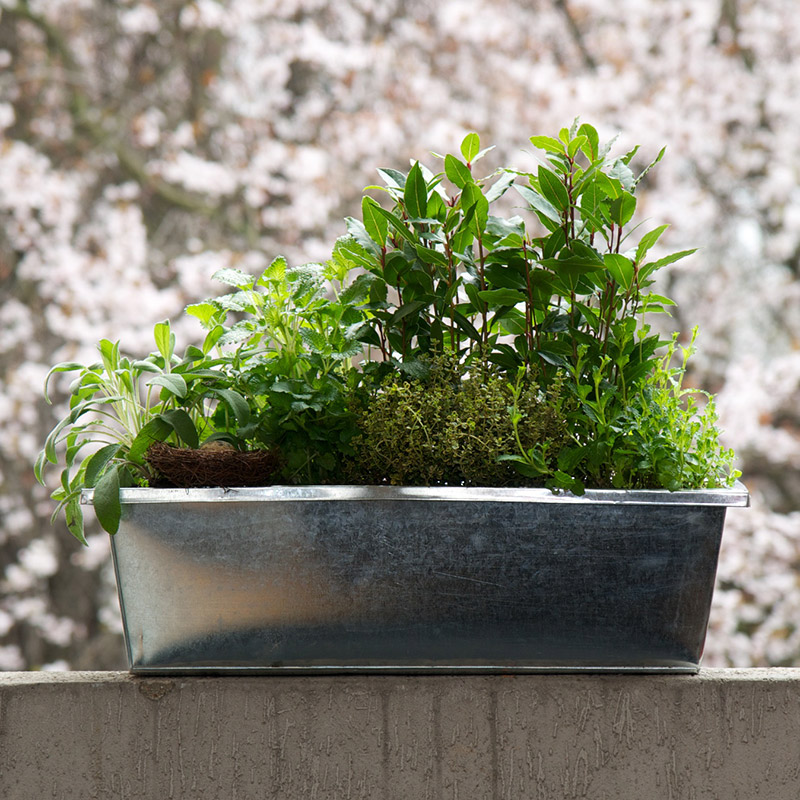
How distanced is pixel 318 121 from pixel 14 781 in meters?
3.33

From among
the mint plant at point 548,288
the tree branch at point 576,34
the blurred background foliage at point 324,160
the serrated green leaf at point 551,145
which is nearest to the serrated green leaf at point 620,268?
the mint plant at point 548,288

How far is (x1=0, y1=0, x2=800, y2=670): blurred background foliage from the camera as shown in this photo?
11.7 ft

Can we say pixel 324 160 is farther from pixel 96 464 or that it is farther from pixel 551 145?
pixel 96 464

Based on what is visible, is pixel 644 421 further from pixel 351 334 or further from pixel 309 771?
pixel 309 771

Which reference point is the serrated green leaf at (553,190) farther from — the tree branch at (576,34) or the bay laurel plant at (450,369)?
the tree branch at (576,34)

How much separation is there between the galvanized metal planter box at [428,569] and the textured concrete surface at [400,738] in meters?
0.04

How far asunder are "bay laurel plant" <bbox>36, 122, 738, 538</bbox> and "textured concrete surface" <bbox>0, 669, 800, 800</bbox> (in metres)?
0.21

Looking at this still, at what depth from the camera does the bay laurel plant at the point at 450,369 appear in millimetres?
893

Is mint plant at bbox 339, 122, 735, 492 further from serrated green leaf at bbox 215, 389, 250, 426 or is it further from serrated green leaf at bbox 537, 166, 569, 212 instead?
serrated green leaf at bbox 215, 389, 250, 426

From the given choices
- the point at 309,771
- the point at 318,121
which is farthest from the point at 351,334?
the point at 318,121

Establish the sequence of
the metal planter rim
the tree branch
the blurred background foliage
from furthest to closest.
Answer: the tree branch < the blurred background foliage < the metal planter rim

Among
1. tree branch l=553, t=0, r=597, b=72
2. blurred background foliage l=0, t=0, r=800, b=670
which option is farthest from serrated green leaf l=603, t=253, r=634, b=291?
tree branch l=553, t=0, r=597, b=72

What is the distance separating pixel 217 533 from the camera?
848 mm

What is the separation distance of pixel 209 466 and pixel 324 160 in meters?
2.91
